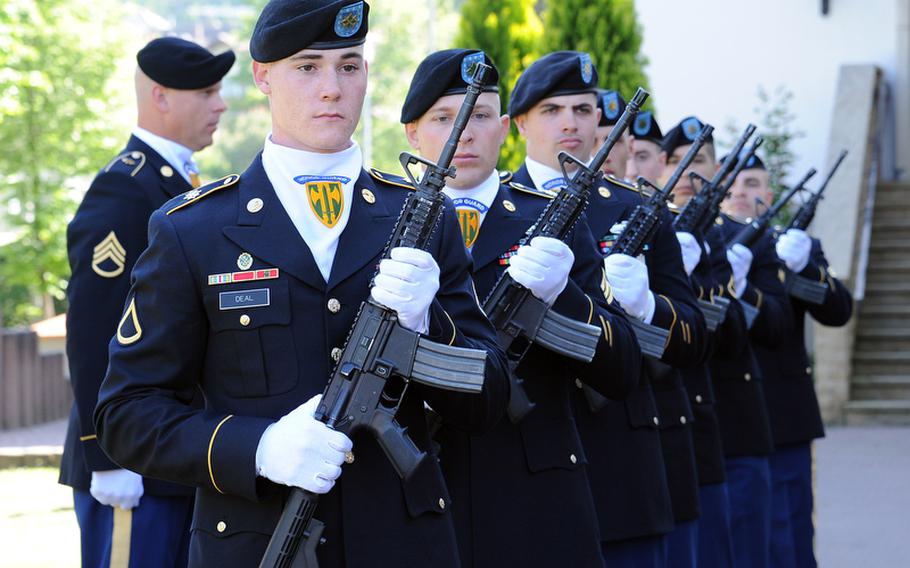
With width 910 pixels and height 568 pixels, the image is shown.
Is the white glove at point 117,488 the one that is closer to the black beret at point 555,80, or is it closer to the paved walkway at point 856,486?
the black beret at point 555,80

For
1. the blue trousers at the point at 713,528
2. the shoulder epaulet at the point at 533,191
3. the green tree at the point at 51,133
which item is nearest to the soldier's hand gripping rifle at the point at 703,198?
the blue trousers at the point at 713,528

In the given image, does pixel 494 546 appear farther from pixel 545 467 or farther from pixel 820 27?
pixel 820 27

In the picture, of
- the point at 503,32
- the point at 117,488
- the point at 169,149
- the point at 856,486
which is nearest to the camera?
the point at 117,488

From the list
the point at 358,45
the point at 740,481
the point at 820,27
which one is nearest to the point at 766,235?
the point at 740,481

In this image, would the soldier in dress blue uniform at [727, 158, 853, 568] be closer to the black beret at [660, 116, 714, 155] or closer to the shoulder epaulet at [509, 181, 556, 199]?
the black beret at [660, 116, 714, 155]

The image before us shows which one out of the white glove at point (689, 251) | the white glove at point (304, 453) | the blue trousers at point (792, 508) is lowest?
the blue trousers at point (792, 508)

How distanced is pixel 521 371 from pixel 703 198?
2439mm

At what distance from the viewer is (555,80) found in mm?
4922

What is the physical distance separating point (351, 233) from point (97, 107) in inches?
687

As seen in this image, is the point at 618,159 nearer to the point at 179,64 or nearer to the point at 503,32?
the point at 179,64

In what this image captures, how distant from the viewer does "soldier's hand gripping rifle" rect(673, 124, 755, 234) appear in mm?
6078

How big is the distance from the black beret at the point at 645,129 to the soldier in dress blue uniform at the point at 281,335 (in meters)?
3.87

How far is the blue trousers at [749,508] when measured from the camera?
22.1ft

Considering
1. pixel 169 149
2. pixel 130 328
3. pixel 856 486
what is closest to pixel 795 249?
pixel 856 486
